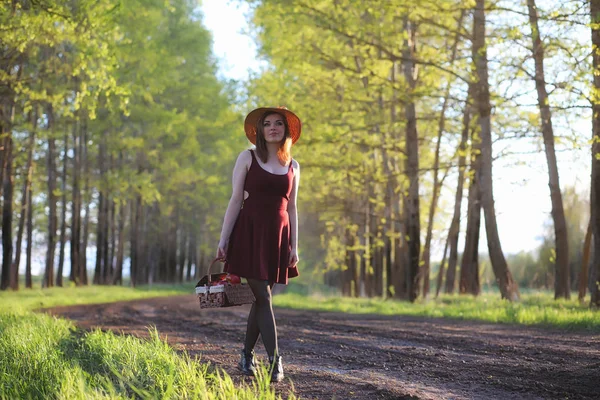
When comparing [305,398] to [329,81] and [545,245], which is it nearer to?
[329,81]

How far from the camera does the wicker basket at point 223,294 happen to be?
201 inches

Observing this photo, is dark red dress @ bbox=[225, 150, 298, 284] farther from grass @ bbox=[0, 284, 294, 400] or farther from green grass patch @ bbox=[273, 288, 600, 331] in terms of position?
green grass patch @ bbox=[273, 288, 600, 331]

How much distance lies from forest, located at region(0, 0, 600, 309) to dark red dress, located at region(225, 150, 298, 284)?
585cm

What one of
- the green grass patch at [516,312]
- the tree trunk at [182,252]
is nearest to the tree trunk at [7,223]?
the green grass patch at [516,312]

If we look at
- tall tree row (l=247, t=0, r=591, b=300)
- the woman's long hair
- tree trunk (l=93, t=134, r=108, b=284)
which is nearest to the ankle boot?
the woman's long hair

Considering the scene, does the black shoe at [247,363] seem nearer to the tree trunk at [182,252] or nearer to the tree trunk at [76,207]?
the tree trunk at [76,207]

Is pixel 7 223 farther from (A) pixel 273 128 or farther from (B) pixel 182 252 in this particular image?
(B) pixel 182 252

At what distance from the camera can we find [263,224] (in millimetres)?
5020

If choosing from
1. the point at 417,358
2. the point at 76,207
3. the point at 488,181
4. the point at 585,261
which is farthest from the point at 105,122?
the point at 417,358

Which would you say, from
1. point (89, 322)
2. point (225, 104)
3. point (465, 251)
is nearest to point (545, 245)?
point (465, 251)

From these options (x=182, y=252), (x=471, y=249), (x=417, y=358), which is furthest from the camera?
(x=182, y=252)

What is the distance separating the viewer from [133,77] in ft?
77.3

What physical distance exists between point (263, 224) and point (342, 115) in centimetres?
1191

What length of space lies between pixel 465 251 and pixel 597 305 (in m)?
9.25
